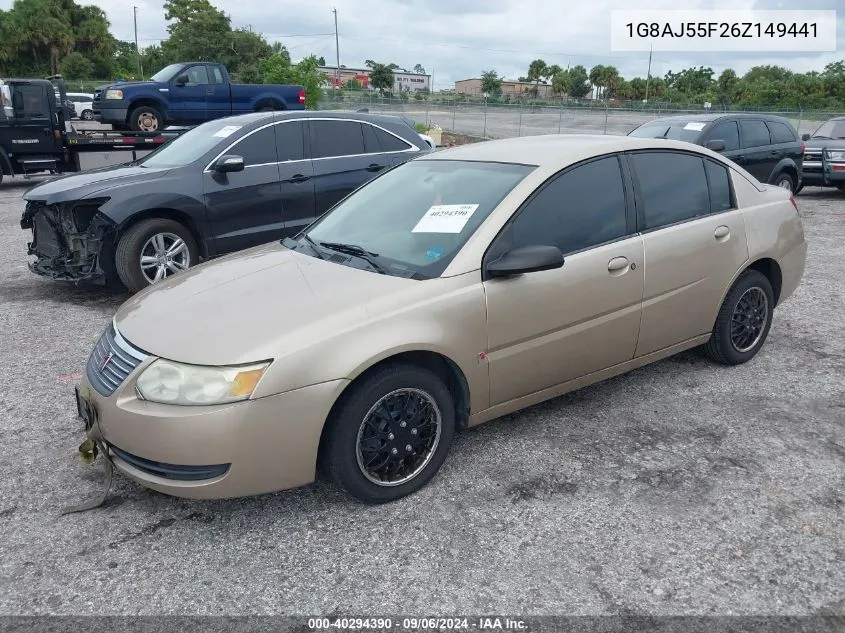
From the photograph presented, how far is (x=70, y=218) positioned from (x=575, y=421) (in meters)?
4.93

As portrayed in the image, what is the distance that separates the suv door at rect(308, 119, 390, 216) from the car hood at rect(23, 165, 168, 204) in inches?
59.9

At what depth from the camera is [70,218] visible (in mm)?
6383

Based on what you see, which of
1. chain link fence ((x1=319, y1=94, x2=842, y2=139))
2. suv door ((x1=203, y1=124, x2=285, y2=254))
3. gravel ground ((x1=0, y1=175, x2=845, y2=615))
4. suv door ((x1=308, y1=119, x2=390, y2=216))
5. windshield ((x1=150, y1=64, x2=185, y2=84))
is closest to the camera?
gravel ground ((x1=0, y1=175, x2=845, y2=615))

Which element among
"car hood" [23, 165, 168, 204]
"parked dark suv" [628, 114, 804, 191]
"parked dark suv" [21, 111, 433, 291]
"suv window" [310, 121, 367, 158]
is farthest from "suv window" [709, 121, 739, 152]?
"car hood" [23, 165, 168, 204]

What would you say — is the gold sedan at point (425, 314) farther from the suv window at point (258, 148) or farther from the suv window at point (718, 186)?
the suv window at point (258, 148)

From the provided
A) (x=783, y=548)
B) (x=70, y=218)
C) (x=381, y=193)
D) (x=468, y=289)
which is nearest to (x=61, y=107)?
(x=70, y=218)

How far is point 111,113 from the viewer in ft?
53.3

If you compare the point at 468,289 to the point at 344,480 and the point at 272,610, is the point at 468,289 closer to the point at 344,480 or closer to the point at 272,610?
the point at 344,480

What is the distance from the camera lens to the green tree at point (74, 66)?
54594 mm

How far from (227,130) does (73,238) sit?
180 centimetres

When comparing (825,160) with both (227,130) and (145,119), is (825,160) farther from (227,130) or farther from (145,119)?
(145,119)

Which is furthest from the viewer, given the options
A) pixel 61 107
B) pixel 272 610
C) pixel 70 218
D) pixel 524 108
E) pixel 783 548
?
pixel 524 108

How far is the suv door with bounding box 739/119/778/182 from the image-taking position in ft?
36.3

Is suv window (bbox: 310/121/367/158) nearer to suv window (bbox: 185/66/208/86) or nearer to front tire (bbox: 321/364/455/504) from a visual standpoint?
front tire (bbox: 321/364/455/504)
